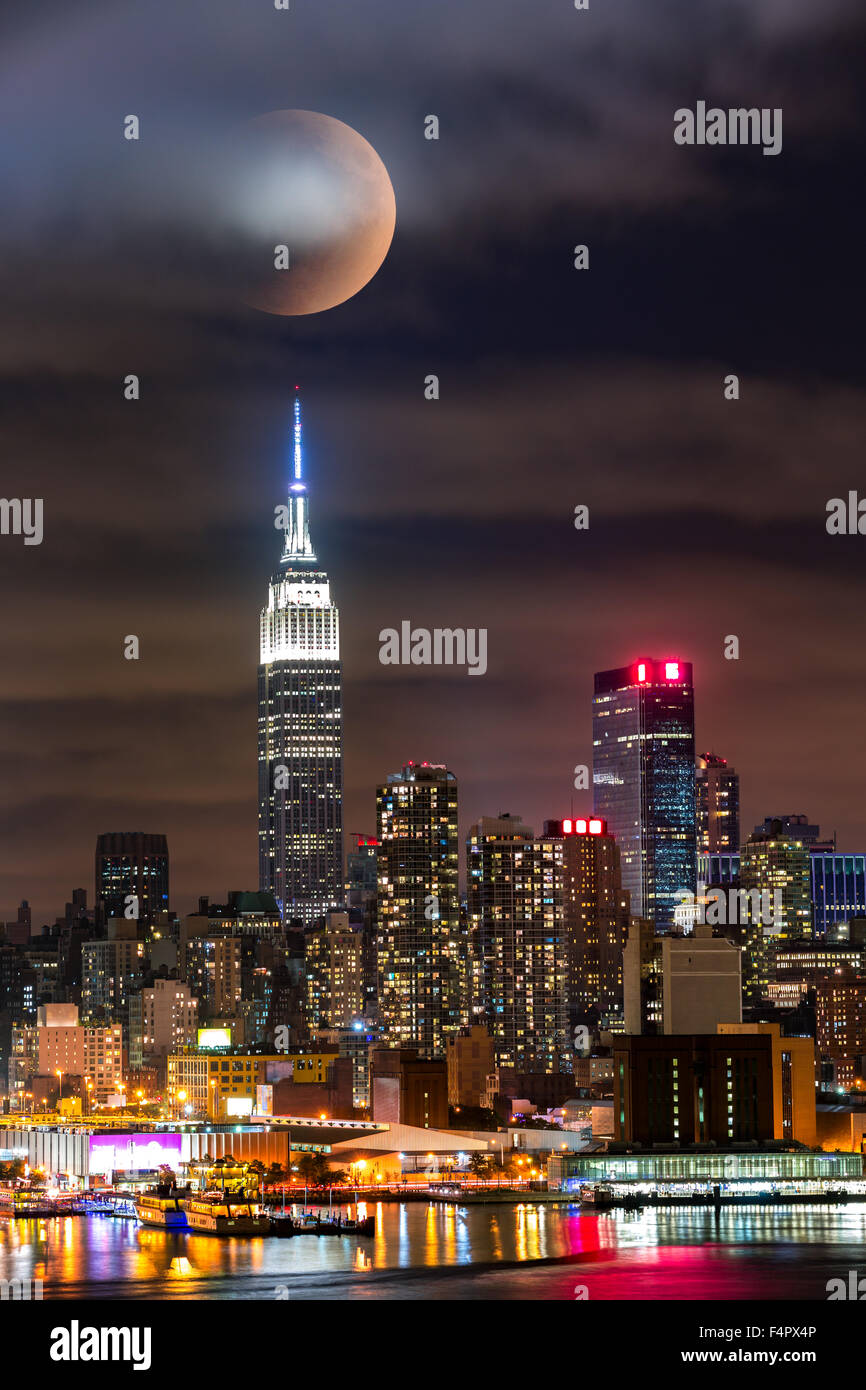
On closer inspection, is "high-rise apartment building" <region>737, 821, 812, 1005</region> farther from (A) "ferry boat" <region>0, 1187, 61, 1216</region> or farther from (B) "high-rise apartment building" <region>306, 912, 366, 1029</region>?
(A) "ferry boat" <region>0, 1187, 61, 1216</region>

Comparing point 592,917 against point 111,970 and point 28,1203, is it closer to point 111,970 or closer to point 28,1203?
point 111,970

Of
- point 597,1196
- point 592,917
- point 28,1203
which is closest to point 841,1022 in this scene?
point 592,917

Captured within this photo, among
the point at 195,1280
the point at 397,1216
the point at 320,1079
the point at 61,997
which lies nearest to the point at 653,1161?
the point at 397,1216

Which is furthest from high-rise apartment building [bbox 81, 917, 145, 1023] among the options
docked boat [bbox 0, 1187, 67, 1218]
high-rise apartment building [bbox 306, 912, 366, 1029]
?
docked boat [bbox 0, 1187, 67, 1218]

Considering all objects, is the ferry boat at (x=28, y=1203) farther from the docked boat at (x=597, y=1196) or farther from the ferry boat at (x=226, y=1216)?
the docked boat at (x=597, y=1196)
